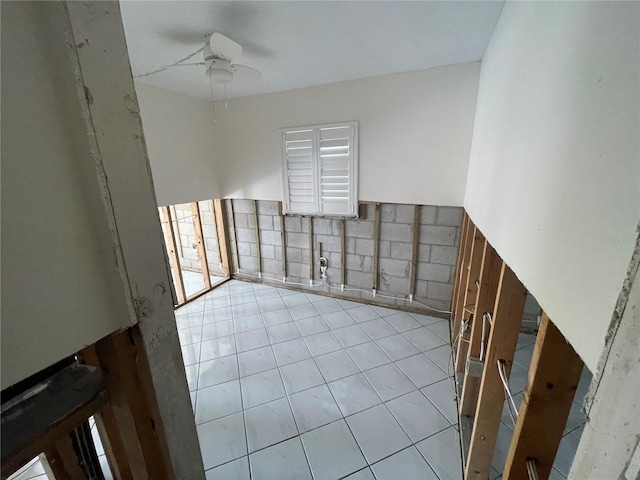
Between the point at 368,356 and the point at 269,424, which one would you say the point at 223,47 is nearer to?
the point at 269,424

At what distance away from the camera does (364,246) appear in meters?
3.42

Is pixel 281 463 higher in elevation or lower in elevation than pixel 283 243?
lower

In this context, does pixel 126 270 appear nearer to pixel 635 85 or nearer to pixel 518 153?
pixel 635 85

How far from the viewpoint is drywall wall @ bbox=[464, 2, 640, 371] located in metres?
0.43

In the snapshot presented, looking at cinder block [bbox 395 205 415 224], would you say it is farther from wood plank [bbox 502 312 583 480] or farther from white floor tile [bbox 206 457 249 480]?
white floor tile [bbox 206 457 249 480]

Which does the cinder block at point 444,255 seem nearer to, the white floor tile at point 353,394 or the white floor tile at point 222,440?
the white floor tile at point 353,394

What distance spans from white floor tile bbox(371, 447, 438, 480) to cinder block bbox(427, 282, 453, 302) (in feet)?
6.00

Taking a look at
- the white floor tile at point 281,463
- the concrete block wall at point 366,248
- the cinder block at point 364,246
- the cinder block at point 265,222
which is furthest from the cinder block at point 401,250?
the white floor tile at point 281,463

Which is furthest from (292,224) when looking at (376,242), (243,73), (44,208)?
(44,208)

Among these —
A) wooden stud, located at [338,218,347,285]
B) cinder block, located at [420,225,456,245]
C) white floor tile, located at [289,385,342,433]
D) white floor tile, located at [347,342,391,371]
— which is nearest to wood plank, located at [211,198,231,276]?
wooden stud, located at [338,218,347,285]

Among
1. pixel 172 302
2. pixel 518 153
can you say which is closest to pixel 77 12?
pixel 172 302

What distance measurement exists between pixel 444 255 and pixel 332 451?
231 centimetres

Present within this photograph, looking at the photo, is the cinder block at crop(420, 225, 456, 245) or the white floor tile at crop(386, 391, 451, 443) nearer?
the white floor tile at crop(386, 391, 451, 443)

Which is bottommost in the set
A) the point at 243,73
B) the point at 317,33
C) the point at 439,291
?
the point at 439,291
